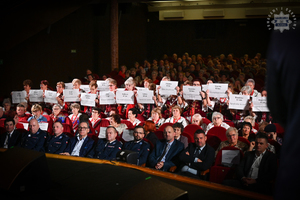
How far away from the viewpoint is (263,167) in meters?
3.38

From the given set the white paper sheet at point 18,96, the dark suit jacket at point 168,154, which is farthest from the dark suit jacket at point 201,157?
the white paper sheet at point 18,96

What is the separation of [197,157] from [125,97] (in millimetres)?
2544

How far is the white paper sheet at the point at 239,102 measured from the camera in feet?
17.0

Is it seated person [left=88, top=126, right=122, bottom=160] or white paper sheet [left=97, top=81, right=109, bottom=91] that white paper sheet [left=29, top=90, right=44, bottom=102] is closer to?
white paper sheet [left=97, top=81, right=109, bottom=91]

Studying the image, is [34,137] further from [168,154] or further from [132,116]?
[168,154]

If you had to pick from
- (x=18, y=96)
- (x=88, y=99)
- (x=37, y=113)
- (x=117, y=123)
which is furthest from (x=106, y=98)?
(x=18, y=96)

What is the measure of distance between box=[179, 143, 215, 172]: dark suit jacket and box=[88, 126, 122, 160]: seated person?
939mm

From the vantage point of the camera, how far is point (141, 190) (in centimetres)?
179

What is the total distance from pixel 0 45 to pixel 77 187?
6.11 metres

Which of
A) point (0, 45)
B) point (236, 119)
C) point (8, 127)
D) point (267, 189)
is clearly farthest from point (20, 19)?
point (267, 189)

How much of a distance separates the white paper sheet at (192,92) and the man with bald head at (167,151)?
1.58m

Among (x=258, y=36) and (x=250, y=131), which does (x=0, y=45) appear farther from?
(x=258, y=36)

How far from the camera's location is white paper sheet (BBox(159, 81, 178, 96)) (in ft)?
19.7

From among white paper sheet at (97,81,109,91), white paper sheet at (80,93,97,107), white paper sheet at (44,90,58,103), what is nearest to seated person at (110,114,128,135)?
white paper sheet at (80,93,97,107)
